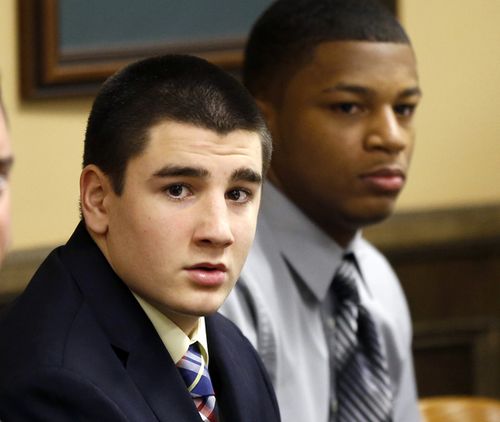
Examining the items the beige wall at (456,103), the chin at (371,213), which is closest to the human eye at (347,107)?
the chin at (371,213)

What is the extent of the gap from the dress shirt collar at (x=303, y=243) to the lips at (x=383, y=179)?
15 cm

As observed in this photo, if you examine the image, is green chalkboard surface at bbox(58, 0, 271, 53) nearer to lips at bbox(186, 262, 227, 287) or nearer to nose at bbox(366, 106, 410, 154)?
nose at bbox(366, 106, 410, 154)

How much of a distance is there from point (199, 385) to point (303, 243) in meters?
0.72

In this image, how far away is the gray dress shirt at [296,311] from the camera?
7.03 ft

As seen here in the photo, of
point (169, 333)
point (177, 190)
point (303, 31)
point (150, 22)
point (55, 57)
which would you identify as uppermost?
point (150, 22)

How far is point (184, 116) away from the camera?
4.99ft

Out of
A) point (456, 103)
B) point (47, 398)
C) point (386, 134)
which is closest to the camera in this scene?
point (47, 398)

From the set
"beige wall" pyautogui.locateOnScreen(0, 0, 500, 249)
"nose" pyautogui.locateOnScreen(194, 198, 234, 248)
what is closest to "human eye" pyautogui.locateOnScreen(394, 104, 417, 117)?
"nose" pyautogui.locateOnScreen(194, 198, 234, 248)

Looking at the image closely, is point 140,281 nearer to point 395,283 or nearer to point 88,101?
point 395,283

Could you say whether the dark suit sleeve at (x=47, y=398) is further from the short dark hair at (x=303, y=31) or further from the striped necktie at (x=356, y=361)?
the short dark hair at (x=303, y=31)

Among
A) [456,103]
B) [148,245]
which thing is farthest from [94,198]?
[456,103]

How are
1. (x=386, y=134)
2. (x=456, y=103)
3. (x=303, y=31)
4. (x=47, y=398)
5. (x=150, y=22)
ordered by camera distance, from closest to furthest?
(x=47, y=398) < (x=386, y=134) < (x=303, y=31) < (x=150, y=22) < (x=456, y=103)

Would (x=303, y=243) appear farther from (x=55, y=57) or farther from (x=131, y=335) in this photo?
(x=55, y=57)

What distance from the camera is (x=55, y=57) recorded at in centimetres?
303
